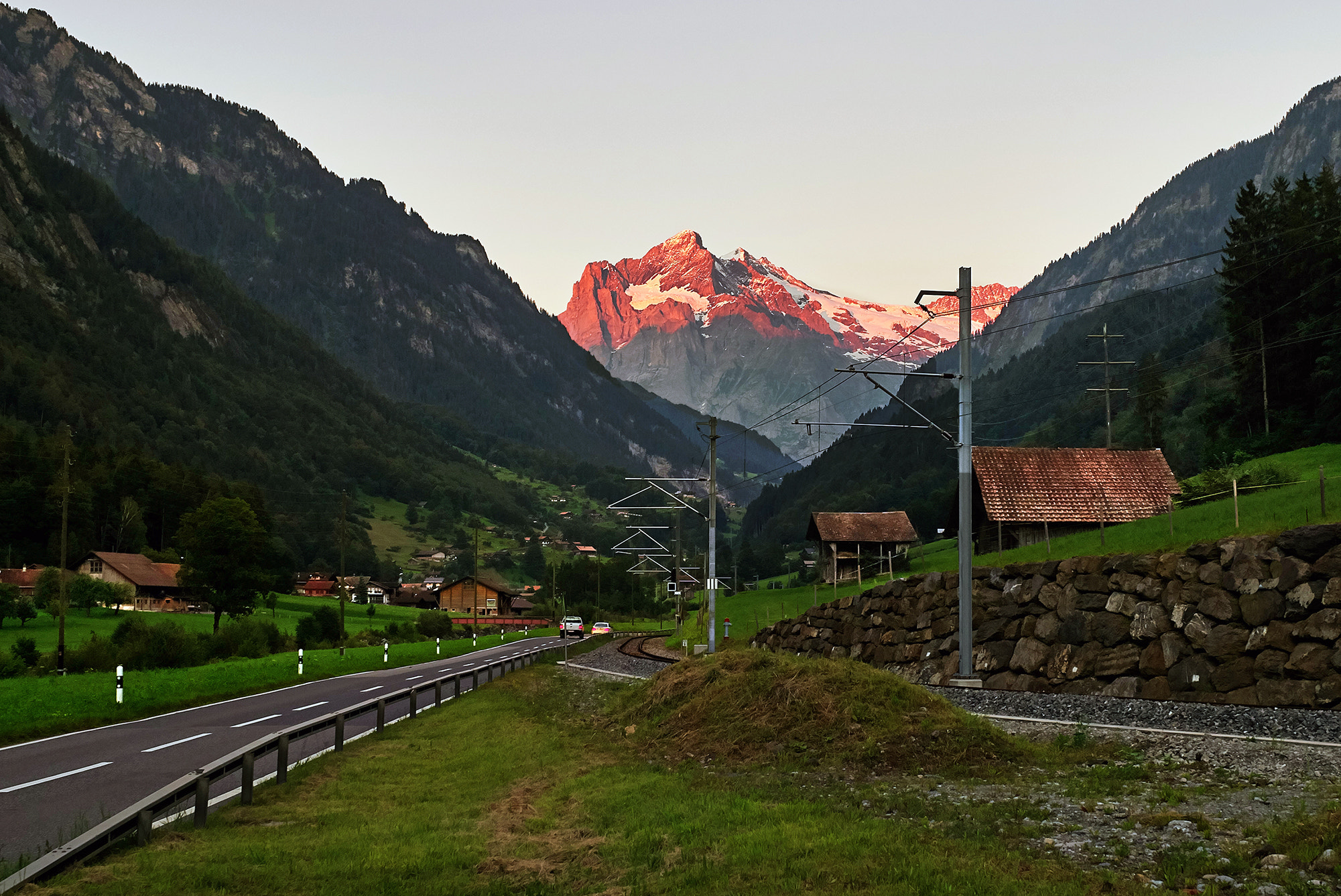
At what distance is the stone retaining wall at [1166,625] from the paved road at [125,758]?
16604 mm

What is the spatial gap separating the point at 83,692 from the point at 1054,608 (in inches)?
1077

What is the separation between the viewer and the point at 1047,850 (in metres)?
9.40

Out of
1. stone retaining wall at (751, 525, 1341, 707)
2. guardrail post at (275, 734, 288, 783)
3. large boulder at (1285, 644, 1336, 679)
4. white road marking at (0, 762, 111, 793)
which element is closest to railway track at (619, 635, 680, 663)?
stone retaining wall at (751, 525, 1341, 707)

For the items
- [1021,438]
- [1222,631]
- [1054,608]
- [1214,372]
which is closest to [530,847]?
[1222,631]

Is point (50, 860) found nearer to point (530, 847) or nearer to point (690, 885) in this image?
point (530, 847)

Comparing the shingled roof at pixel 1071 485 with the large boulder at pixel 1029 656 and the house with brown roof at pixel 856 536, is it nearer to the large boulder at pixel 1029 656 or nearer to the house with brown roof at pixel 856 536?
the large boulder at pixel 1029 656

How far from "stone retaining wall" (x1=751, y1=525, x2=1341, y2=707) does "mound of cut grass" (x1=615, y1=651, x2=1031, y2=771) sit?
27.7ft

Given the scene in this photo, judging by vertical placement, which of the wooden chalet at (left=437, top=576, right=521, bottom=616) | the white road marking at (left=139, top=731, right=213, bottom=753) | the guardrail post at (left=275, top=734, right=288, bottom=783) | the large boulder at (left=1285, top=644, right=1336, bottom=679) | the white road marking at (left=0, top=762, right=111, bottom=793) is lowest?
the wooden chalet at (left=437, top=576, right=521, bottom=616)

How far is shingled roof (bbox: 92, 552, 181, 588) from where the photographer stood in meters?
123

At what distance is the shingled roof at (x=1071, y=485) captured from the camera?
55062mm

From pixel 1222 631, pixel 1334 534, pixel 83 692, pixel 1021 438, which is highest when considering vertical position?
pixel 1021 438

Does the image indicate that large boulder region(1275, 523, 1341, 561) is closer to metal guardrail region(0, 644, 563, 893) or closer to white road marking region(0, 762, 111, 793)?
metal guardrail region(0, 644, 563, 893)

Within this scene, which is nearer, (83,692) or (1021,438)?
(83,692)

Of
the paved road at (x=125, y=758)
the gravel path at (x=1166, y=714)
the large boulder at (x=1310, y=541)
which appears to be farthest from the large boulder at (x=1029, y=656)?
the paved road at (x=125, y=758)
